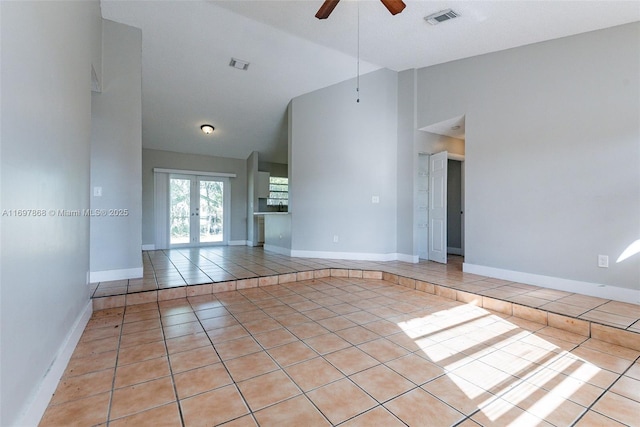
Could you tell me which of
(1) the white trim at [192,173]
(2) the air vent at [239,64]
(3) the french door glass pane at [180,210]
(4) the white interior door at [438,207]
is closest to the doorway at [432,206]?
(4) the white interior door at [438,207]

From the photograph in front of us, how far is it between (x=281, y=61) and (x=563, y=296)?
15.6ft

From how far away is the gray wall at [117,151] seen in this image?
3383mm

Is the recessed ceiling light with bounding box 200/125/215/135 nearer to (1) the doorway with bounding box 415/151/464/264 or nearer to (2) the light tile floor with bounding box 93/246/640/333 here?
(2) the light tile floor with bounding box 93/246/640/333

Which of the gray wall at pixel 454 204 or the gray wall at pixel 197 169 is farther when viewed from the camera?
the gray wall at pixel 197 169

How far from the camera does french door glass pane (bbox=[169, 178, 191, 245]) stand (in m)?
6.92

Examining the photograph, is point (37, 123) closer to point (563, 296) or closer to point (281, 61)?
point (281, 61)

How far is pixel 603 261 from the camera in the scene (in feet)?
9.73

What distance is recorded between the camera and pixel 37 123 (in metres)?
1.34

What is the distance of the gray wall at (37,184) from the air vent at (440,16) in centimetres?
332

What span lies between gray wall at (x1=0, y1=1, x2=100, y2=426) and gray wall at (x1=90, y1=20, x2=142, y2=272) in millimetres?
1390

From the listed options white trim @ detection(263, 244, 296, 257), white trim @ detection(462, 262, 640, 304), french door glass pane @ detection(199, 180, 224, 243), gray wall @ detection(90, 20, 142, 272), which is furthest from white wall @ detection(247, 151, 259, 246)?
white trim @ detection(462, 262, 640, 304)

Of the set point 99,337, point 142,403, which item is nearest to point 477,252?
point 142,403

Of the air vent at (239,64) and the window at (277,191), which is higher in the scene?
the air vent at (239,64)

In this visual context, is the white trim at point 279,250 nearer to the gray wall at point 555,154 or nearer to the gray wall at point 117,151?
the gray wall at point 117,151
